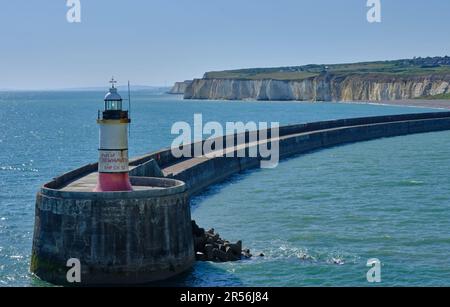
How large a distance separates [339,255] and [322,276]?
8.50ft

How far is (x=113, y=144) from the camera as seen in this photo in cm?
2281

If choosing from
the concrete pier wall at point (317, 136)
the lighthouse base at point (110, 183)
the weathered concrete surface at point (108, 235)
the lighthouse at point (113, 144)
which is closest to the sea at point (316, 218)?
the weathered concrete surface at point (108, 235)

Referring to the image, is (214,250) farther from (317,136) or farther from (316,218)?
(317,136)

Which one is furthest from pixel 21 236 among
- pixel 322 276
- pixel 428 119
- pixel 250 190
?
pixel 428 119

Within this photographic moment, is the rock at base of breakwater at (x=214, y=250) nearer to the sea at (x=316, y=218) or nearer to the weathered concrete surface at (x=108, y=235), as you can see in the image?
the sea at (x=316, y=218)

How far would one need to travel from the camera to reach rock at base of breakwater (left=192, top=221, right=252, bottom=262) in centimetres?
2584

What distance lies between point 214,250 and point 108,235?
4894mm

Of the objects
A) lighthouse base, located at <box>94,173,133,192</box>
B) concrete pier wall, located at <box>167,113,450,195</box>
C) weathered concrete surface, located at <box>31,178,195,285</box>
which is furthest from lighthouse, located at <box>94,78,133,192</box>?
concrete pier wall, located at <box>167,113,450,195</box>

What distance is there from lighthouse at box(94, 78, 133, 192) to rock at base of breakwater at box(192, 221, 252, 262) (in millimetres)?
4238

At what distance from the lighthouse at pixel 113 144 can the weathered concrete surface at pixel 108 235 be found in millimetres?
828

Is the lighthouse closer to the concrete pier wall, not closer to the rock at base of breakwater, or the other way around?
the rock at base of breakwater

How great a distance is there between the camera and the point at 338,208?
119ft

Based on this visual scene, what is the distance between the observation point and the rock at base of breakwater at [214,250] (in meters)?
25.8
